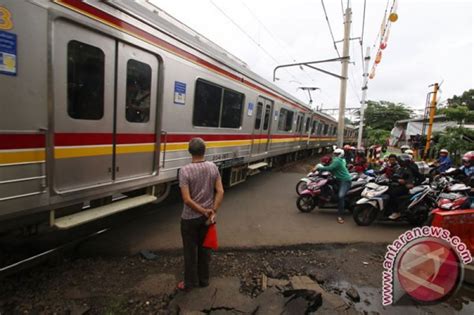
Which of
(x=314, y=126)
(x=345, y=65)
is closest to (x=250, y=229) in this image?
(x=345, y=65)

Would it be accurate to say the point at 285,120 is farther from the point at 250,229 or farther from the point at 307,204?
the point at 250,229

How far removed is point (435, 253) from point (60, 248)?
4.55 meters

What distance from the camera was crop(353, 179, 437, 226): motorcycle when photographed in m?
4.84


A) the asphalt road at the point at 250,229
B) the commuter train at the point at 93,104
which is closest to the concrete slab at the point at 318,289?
the asphalt road at the point at 250,229

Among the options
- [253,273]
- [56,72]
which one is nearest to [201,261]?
[253,273]

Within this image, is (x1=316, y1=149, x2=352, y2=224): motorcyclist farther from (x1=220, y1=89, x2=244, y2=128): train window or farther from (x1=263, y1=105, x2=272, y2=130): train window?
(x1=263, y1=105, x2=272, y2=130): train window

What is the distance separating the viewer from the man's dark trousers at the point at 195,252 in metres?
2.62

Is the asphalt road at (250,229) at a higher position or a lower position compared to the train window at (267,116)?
lower

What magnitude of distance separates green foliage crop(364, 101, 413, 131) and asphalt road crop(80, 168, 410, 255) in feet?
→ 115

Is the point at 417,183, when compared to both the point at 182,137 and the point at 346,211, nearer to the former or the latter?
the point at 346,211

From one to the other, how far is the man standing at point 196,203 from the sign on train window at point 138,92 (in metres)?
1.38

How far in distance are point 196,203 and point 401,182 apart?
167 inches

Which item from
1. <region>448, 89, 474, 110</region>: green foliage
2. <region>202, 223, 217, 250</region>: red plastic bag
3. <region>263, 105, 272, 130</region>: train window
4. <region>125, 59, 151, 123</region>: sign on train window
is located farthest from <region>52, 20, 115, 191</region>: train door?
<region>448, 89, 474, 110</region>: green foliage

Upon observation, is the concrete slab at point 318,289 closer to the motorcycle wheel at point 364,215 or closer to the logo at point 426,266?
the logo at point 426,266
